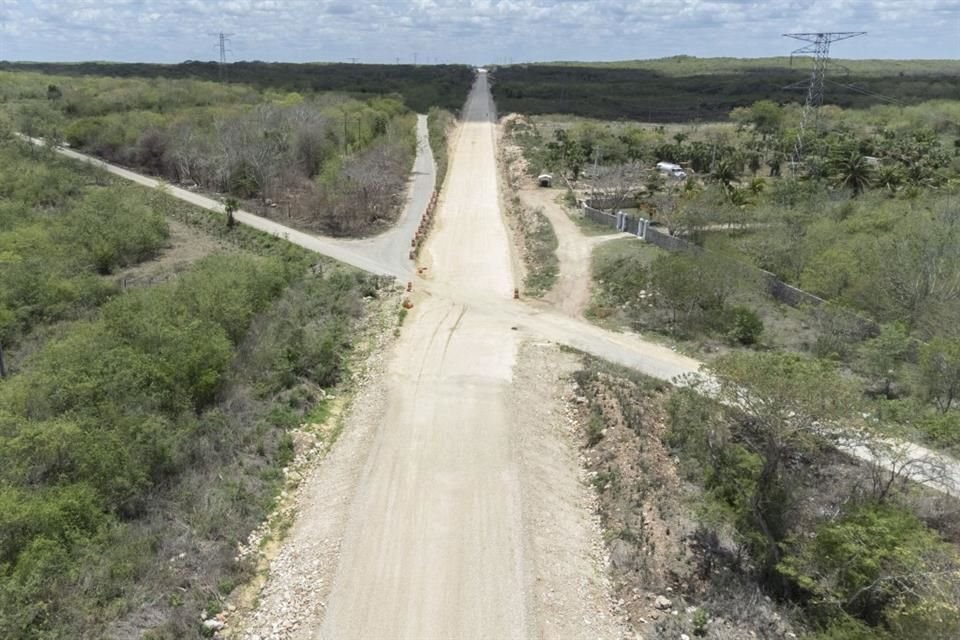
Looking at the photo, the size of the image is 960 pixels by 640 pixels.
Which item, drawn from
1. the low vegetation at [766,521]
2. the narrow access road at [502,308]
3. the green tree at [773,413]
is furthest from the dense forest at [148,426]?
the green tree at [773,413]

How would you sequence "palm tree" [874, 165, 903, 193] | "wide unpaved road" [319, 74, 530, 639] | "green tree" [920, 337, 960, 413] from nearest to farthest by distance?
"wide unpaved road" [319, 74, 530, 639] < "green tree" [920, 337, 960, 413] < "palm tree" [874, 165, 903, 193]

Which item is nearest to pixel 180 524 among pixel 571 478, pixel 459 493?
pixel 459 493

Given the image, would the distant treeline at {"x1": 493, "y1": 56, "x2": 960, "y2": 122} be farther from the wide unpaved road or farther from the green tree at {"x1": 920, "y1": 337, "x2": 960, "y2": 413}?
the green tree at {"x1": 920, "y1": 337, "x2": 960, "y2": 413}

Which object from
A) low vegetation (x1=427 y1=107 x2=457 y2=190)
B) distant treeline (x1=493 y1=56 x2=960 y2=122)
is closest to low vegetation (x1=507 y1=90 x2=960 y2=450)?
low vegetation (x1=427 y1=107 x2=457 y2=190)

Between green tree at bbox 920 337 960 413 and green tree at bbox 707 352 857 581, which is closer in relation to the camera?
green tree at bbox 707 352 857 581

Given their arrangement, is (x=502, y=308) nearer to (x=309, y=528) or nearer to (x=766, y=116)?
(x=309, y=528)

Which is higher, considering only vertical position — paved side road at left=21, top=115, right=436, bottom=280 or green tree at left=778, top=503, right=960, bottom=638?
paved side road at left=21, top=115, right=436, bottom=280

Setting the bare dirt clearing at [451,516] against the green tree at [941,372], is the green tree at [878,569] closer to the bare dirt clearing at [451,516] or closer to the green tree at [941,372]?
the bare dirt clearing at [451,516]
